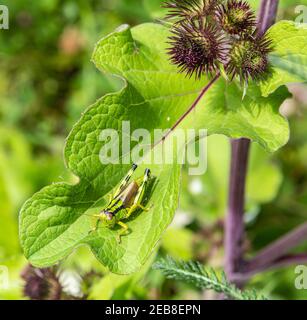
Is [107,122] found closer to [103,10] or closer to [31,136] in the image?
[31,136]

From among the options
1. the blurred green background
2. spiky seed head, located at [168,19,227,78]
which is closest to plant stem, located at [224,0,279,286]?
spiky seed head, located at [168,19,227,78]

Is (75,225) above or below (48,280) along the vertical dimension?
above

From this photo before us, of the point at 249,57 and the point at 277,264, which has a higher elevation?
the point at 249,57

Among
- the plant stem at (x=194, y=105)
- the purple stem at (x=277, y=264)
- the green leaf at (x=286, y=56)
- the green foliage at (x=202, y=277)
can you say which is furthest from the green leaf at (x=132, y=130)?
the purple stem at (x=277, y=264)

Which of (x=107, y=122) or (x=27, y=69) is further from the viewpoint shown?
(x=27, y=69)

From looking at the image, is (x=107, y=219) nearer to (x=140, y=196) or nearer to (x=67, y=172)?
(x=140, y=196)

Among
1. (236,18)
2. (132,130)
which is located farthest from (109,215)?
(236,18)
